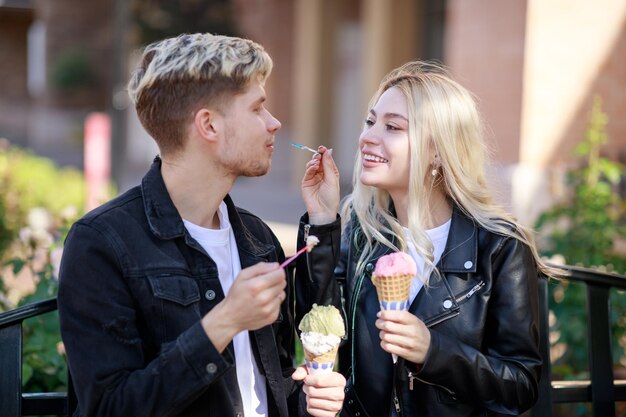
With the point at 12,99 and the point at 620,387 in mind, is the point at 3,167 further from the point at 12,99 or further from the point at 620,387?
the point at 12,99

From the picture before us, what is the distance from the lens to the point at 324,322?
2.23 meters

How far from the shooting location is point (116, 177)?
10.1m

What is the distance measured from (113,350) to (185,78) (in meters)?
0.79

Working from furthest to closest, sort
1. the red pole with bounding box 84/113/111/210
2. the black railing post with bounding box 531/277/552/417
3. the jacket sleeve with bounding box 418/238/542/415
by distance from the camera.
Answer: the red pole with bounding box 84/113/111/210 → the black railing post with bounding box 531/277/552/417 → the jacket sleeve with bounding box 418/238/542/415

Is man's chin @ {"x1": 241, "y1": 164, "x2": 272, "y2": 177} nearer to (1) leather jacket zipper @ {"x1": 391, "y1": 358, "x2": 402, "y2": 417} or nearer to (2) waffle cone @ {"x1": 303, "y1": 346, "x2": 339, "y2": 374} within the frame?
(2) waffle cone @ {"x1": 303, "y1": 346, "x2": 339, "y2": 374}

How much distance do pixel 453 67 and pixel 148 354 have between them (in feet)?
21.5

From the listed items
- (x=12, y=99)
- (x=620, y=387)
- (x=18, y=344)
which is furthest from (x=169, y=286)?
(x=12, y=99)

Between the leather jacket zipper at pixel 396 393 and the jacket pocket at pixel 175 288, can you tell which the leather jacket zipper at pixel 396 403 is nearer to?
the leather jacket zipper at pixel 396 393

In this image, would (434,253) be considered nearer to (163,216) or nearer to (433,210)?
(433,210)

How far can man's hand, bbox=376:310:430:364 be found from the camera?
2.24 meters

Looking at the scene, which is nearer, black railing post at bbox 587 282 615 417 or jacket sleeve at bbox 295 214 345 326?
jacket sleeve at bbox 295 214 345 326

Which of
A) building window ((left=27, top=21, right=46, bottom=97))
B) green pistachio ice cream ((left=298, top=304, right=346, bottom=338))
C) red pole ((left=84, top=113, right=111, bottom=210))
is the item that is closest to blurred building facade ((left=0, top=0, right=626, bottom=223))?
building window ((left=27, top=21, right=46, bottom=97))

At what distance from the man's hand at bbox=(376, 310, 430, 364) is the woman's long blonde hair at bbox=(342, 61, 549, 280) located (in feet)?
1.23

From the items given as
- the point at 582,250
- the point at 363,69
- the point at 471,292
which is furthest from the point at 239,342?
the point at 363,69
